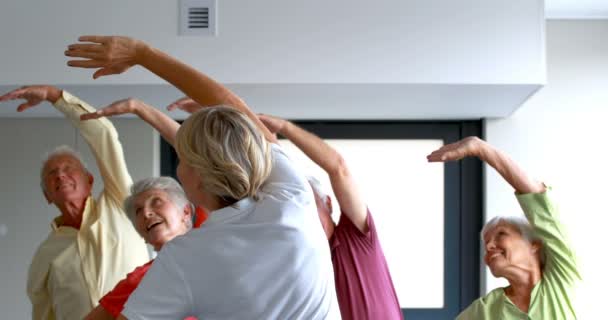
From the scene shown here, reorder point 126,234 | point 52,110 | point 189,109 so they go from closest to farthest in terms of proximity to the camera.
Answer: point 189,109, point 126,234, point 52,110

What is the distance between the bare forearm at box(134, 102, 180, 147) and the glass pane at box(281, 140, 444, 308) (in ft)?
6.74

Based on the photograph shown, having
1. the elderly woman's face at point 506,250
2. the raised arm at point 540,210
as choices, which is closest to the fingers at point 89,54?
the raised arm at point 540,210

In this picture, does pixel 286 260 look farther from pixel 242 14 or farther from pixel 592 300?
pixel 592 300

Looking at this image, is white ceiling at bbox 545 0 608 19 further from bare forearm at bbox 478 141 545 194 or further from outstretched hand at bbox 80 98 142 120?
outstretched hand at bbox 80 98 142 120

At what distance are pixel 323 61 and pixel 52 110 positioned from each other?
4.28ft

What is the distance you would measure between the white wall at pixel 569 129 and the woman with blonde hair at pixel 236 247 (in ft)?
10.1

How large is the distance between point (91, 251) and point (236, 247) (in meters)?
1.77

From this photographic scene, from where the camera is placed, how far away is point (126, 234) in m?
2.96

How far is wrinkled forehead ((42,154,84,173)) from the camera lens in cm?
306

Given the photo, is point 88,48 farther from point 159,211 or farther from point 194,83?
point 159,211

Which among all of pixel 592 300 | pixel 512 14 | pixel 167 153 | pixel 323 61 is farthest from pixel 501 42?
pixel 167 153

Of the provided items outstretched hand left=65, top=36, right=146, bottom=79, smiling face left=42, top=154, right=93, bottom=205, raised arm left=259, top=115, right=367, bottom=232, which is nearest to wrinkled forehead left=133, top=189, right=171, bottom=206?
raised arm left=259, top=115, right=367, bottom=232

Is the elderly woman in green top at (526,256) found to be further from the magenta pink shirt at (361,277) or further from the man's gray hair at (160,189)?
the man's gray hair at (160,189)

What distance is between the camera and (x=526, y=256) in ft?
8.45
